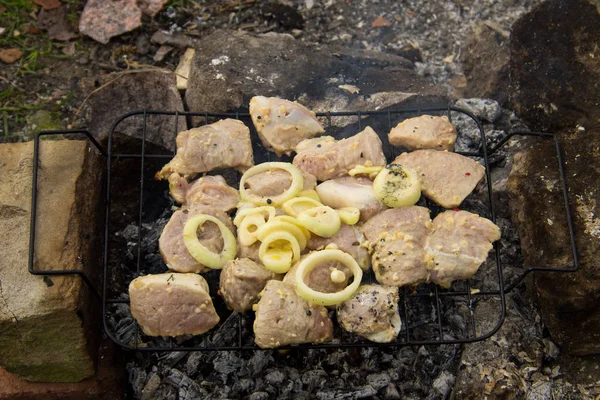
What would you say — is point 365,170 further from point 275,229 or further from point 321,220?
point 275,229

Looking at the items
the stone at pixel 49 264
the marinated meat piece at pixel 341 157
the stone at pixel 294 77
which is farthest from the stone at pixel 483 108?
the stone at pixel 49 264

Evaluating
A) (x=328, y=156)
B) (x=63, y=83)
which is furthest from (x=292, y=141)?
(x=63, y=83)

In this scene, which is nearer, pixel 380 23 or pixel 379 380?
pixel 379 380

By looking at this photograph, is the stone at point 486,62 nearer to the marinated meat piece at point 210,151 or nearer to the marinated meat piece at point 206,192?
the marinated meat piece at point 210,151

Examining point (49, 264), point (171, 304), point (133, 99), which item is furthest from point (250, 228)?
point (133, 99)

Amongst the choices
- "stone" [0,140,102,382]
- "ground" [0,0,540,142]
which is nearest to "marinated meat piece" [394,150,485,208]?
"ground" [0,0,540,142]

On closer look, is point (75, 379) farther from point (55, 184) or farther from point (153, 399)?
point (55, 184)

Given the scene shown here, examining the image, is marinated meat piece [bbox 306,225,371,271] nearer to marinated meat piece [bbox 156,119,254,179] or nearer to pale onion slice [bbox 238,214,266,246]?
pale onion slice [bbox 238,214,266,246]

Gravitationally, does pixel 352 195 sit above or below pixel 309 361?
above
